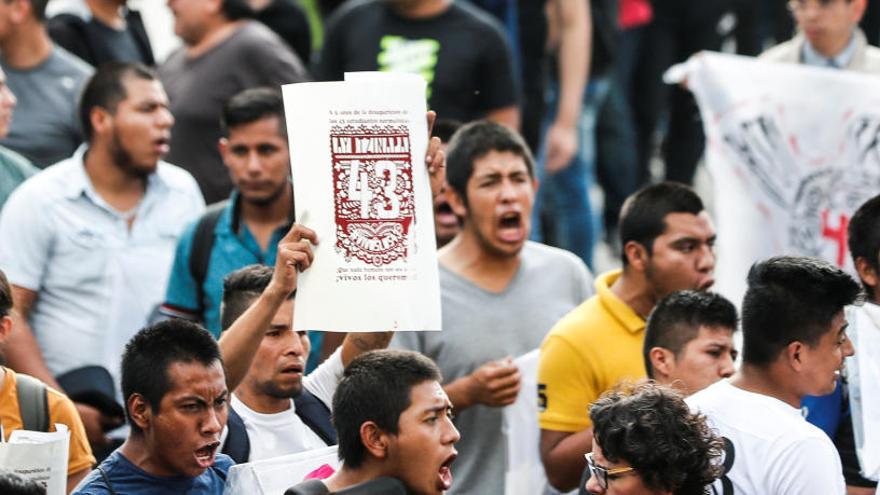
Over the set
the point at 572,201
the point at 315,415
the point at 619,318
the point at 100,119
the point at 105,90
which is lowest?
the point at 572,201

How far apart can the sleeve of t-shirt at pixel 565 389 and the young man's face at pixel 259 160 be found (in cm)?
158

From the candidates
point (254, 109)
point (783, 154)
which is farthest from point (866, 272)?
point (254, 109)

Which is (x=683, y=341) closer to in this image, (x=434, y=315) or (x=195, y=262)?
(x=434, y=315)

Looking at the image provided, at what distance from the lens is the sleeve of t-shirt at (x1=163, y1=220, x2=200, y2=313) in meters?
7.37

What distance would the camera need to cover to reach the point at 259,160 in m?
7.62

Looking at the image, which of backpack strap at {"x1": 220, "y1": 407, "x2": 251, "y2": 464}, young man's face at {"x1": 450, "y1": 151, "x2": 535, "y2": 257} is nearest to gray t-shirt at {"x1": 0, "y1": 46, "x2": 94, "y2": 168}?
young man's face at {"x1": 450, "y1": 151, "x2": 535, "y2": 257}

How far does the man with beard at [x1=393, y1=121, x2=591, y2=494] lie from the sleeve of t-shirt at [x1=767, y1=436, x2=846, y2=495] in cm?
163

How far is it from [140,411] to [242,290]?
0.88 metres

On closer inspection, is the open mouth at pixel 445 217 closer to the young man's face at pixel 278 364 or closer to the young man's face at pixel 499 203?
the young man's face at pixel 499 203

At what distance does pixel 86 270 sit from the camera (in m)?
7.71

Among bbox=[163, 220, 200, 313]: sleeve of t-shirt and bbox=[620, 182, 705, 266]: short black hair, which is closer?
bbox=[620, 182, 705, 266]: short black hair

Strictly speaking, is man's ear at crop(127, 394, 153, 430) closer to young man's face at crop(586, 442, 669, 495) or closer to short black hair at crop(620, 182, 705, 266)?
young man's face at crop(586, 442, 669, 495)

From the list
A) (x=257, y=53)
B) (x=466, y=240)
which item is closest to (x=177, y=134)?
(x=257, y=53)

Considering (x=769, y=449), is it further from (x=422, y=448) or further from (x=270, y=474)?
(x=270, y=474)
